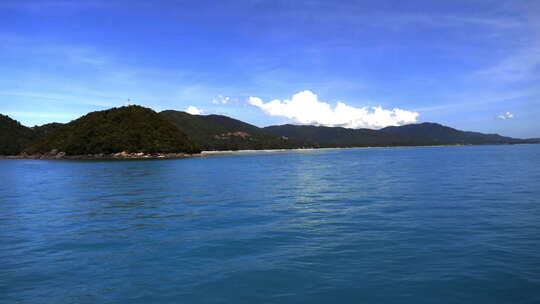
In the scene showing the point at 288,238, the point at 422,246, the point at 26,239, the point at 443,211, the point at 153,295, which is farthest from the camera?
the point at 443,211

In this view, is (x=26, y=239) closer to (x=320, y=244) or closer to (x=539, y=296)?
(x=320, y=244)

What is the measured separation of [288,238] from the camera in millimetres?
21188

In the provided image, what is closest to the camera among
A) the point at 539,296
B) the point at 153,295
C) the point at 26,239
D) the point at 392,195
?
the point at 539,296

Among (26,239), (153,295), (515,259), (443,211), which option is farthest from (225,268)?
(443,211)

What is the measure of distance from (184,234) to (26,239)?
32.4ft

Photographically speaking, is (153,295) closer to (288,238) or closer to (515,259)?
(288,238)

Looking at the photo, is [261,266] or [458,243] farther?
[458,243]

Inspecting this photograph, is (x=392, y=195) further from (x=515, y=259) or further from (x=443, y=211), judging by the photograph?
(x=515, y=259)

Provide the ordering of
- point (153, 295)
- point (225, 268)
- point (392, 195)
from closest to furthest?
point (153, 295)
point (225, 268)
point (392, 195)

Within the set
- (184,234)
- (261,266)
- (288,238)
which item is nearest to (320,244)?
(288,238)

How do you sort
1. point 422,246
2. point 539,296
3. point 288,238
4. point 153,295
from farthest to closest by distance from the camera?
point 288,238
point 422,246
point 153,295
point 539,296

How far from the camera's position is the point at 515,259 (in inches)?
648

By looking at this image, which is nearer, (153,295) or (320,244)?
(153,295)

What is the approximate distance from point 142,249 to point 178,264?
397cm
